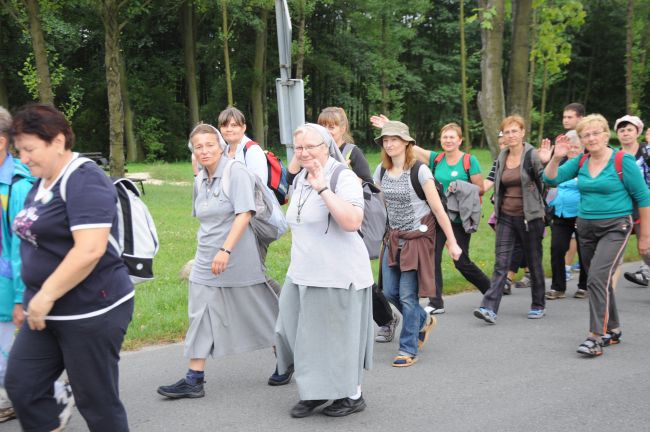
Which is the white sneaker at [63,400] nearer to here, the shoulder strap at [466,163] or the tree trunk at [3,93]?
the shoulder strap at [466,163]

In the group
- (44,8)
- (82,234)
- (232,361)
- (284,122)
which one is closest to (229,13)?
(44,8)

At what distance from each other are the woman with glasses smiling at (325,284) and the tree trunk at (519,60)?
30.0ft

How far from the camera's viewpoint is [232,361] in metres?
5.91

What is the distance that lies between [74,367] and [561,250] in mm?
6431

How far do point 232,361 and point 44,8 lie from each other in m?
14.5

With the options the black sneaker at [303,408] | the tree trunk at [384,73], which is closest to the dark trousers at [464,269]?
the black sneaker at [303,408]

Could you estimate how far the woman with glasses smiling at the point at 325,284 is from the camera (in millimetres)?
4496

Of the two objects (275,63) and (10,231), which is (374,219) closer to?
(10,231)

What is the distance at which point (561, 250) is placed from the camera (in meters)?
8.42

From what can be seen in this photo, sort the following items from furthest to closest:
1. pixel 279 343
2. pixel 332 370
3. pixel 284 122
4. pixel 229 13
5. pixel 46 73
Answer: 1. pixel 229 13
2. pixel 46 73
3. pixel 284 122
4. pixel 279 343
5. pixel 332 370

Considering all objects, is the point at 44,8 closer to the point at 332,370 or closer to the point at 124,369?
the point at 124,369

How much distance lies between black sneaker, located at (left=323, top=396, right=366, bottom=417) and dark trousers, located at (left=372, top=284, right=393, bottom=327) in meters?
1.65

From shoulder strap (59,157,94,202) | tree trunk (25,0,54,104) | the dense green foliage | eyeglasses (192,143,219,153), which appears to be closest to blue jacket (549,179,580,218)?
eyeglasses (192,143,219,153)

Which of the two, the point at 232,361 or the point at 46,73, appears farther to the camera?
the point at 46,73
